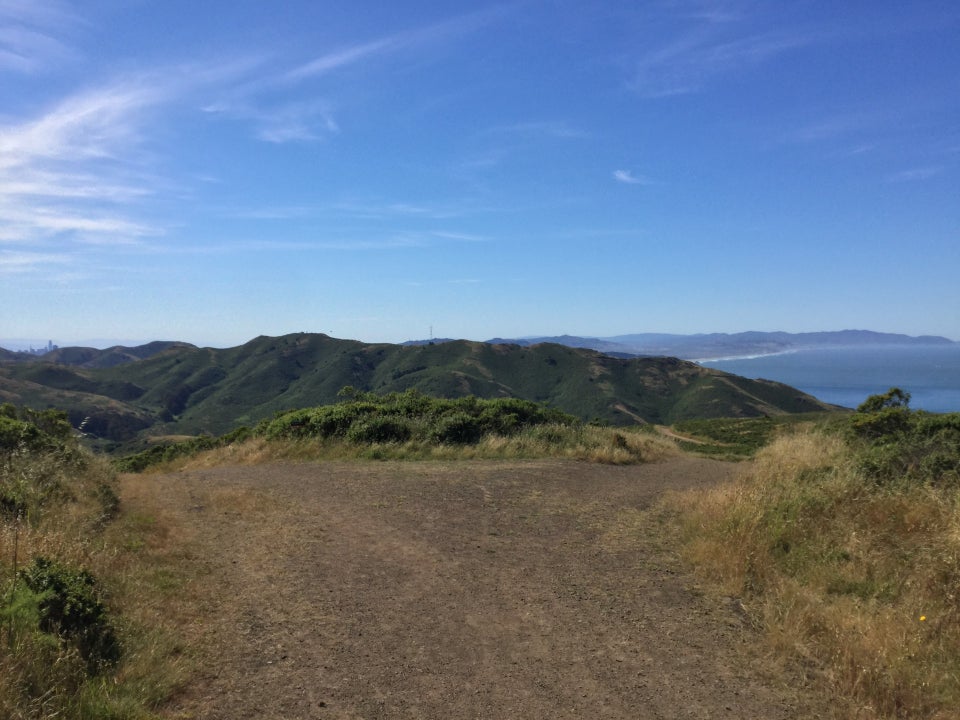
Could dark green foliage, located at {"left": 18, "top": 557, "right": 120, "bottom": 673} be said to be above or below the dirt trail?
above

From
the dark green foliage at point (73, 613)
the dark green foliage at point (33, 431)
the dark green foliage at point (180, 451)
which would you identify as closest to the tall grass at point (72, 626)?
the dark green foliage at point (73, 613)

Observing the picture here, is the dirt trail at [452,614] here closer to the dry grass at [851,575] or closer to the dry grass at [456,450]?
the dry grass at [851,575]

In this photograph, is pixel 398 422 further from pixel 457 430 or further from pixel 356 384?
pixel 356 384

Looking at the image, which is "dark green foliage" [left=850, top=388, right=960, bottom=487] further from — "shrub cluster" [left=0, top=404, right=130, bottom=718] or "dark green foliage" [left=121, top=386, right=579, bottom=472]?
"dark green foliage" [left=121, top=386, right=579, bottom=472]

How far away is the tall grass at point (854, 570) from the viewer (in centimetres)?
407

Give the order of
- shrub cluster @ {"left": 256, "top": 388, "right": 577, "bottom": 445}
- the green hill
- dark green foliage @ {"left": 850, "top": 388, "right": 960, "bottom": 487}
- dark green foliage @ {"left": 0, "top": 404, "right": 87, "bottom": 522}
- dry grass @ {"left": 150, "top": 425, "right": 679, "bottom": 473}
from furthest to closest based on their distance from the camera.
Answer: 1. the green hill
2. shrub cluster @ {"left": 256, "top": 388, "right": 577, "bottom": 445}
3. dry grass @ {"left": 150, "top": 425, "right": 679, "bottom": 473}
4. dark green foliage @ {"left": 850, "top": 388, "right": 960, "bottom": 487}
5. dark green foliage @ {"left": 0, "top": 404, "right": 87, "bottom": 522}

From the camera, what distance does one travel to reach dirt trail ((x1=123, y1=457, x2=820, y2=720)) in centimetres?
399

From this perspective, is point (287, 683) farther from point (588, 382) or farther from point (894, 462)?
point (588, 382)

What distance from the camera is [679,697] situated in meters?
4.06

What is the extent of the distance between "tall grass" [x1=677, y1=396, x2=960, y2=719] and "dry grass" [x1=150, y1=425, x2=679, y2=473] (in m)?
6.45

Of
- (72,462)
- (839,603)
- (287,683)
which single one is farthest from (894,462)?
(72,462)

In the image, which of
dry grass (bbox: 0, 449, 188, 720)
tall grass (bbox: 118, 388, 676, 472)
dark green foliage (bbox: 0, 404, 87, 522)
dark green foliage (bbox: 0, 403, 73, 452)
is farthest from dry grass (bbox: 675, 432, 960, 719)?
dark green foliage (bbox: 0, 403, 73, 452)

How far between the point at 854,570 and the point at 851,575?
0.13 metres

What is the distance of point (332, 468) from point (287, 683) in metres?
9.64
